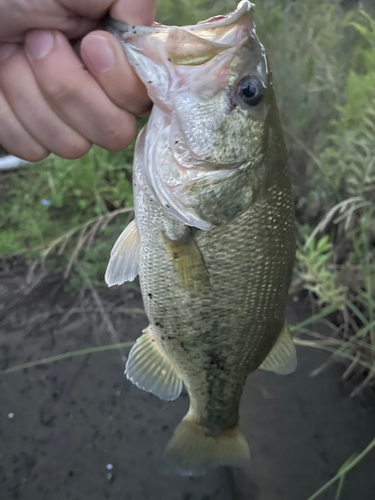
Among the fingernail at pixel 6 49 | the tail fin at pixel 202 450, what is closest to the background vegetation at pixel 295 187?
the tail fin at pixel 202 450

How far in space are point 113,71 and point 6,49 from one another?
0.30 meters

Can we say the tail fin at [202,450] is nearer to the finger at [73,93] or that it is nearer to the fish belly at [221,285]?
the fish belly at [221,285]

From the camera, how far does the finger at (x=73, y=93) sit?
0.75 metres

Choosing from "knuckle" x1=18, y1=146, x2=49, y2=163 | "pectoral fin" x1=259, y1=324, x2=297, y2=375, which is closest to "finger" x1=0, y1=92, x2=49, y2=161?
"knuckle" x1=18, y1=146, x2=49, y2=163

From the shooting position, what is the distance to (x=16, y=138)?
933 millimetres

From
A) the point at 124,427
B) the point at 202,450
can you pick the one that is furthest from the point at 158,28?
the point at 124,427

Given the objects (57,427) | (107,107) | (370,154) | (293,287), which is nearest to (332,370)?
(293,287)

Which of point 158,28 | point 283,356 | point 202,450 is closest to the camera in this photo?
point 158,28

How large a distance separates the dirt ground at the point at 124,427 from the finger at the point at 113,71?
149 centimetres

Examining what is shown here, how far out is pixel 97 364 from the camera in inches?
78.3

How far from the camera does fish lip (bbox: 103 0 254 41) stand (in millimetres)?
640

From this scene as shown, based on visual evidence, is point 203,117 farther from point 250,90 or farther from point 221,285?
point 221,285

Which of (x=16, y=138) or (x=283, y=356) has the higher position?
(x=16, y=138)

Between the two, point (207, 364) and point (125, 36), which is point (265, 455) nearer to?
point (207, 364)
